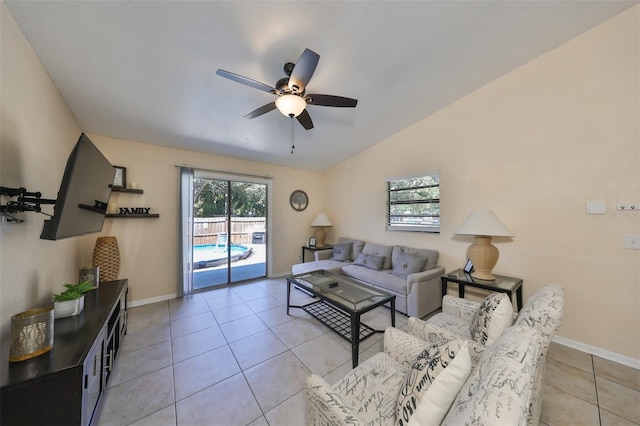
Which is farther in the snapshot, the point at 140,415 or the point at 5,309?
the point at 140,415

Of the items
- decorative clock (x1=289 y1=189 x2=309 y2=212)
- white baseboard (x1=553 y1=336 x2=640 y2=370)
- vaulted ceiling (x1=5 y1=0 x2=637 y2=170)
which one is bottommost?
white baseboard (x1=553 y1=336 x2=640 y2=370)

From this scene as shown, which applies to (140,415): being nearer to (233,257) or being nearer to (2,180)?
(2,180)

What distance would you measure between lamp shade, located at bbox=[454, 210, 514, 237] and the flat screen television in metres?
3.33

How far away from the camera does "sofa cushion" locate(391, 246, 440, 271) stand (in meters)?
3.12

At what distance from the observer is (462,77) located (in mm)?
2535

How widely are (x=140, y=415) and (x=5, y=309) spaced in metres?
1.03

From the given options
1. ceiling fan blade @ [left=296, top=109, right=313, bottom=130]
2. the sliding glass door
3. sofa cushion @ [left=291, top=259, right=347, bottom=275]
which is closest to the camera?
ceiling fan blade @ [left=296, top=109, right=313, bottom=130]

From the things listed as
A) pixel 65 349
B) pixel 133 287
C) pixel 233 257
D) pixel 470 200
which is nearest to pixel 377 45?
pixel 470 200

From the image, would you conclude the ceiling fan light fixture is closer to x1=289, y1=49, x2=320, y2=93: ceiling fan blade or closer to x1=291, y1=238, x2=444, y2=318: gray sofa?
x1=289, y1=49, x2=320, y2=93: ceiling fan blade

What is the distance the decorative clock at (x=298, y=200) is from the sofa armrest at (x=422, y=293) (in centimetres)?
290

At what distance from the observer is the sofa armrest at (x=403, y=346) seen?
4.56 ft

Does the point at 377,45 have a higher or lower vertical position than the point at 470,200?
higher

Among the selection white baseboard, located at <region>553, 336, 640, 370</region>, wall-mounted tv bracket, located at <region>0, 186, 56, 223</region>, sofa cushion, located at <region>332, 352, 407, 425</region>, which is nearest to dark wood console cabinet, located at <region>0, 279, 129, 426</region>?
wall-mounted tv bracket, located at <region>0, 186, 56, 223</region>

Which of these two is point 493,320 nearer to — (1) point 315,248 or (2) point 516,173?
(2) point 516,173
